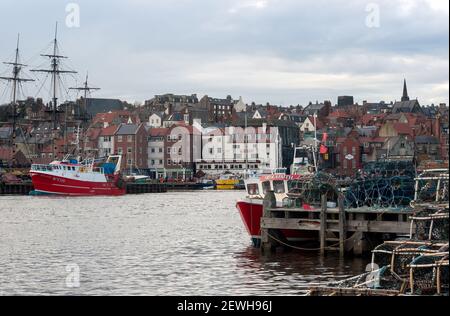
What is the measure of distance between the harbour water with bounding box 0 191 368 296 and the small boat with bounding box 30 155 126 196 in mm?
49397

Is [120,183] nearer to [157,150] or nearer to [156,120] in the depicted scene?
[157,150]

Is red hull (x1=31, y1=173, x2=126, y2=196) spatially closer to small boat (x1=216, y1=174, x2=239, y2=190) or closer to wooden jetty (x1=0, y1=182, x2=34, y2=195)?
wooden jetty (x1=0, y1=182, x2=34, y2=195)

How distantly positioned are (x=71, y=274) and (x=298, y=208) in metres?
9.81

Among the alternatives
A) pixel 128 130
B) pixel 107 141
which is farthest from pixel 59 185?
pixel 107 141

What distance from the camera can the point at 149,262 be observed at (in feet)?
114

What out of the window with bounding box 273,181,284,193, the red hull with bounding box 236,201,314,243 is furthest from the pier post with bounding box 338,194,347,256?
the window with bounding box 273,181,284,193

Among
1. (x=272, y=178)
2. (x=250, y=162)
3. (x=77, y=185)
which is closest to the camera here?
(x=272, y=178)

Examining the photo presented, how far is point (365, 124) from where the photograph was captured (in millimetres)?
178375

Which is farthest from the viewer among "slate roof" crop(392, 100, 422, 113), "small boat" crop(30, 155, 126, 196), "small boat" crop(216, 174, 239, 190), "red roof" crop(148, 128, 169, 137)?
"slate roof" crop(392, 100, 422, 113)

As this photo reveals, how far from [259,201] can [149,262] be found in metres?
5.96

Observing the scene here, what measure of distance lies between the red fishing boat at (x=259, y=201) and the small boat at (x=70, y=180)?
72300 mm

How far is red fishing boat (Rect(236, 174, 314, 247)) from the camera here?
119 ft
